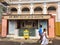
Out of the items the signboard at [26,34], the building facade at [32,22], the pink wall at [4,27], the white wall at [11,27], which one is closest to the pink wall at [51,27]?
the building facade at [32,22]

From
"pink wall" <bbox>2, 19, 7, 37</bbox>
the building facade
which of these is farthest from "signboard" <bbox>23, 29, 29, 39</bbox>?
"pink wall" <bbox>2, 19, 7, 37</bbox>

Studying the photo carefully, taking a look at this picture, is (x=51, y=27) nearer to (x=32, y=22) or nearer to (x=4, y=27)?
(x=32, y=22)

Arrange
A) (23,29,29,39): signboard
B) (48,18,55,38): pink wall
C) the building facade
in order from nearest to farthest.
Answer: (23,29,29,39): signboard
the building facade
(48,18,55,38): pink wall

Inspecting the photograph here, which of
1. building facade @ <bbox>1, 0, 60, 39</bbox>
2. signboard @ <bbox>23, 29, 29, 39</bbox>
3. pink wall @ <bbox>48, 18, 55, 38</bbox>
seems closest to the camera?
signboard @ <bbox>23, 29, 29, 39</bbox>

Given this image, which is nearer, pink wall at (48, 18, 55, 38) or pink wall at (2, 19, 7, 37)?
pink wall at (48, 18, 55, 38)

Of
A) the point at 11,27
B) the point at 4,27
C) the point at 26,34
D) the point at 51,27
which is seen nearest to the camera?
the point at 26,34

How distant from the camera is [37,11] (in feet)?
137

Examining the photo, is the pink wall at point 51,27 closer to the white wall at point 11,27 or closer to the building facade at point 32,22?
the building facade at point 32,22

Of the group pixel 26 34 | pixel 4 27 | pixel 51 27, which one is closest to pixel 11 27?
pixel 4 27

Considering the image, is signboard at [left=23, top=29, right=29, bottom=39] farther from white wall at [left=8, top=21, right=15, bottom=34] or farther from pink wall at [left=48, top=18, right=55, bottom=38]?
white wall at [left=8, top=21, right=15, bottom=34]

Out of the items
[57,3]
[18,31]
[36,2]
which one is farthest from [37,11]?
[18,31]

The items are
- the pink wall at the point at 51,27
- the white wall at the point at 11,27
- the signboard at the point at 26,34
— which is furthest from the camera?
the white wall at the point at 11,27

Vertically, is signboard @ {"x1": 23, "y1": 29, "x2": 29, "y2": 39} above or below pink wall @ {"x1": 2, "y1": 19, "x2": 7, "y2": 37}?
below

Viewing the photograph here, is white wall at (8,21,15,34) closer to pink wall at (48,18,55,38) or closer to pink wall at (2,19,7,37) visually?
pink wall at (2,19,7,37)
